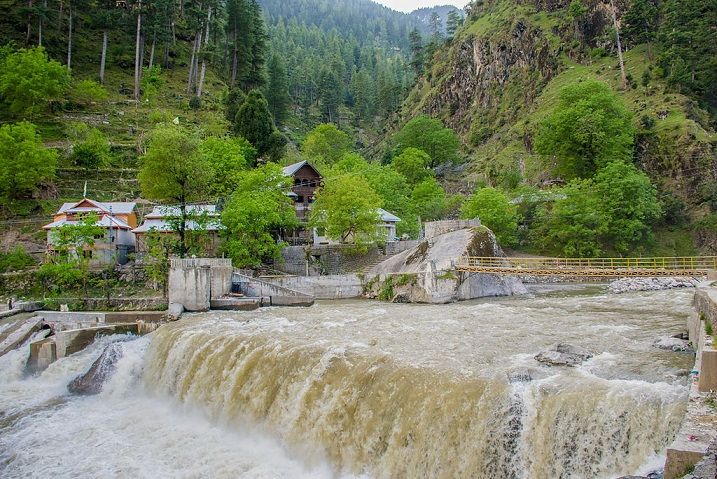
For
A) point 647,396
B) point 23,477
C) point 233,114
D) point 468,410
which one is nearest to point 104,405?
point 23,477

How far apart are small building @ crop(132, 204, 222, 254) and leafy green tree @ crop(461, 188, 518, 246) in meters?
24.7

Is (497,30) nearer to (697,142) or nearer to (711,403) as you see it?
(697,142)

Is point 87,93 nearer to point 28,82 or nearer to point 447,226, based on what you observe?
point 28,82

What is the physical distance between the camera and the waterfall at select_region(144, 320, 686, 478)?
35.3ft

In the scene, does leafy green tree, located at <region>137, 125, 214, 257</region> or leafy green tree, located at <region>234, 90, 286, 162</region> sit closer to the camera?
leafy green tree, located at <region>137, 125, 214, 257</region>

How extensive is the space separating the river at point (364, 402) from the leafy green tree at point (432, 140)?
183 feet

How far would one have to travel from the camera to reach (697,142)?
51906 mm

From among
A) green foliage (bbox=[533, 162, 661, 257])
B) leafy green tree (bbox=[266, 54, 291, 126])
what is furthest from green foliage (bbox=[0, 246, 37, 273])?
leafy green tree (bbox=[266, 54, 291, 126])

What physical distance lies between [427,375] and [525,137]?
2537 inches

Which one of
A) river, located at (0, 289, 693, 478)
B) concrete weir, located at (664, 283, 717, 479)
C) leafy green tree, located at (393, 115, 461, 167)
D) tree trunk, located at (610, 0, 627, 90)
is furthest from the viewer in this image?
leafy green tree, located at (393, 115, 461, 167)

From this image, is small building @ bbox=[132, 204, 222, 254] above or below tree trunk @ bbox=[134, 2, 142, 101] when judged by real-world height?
below

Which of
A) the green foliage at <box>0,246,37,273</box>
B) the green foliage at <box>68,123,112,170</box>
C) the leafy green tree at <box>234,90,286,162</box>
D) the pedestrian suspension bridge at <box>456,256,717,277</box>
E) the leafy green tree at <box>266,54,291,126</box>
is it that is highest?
the leafy green tree at <box>266,54,291,126</box>

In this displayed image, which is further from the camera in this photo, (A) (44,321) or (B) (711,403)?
(A) (44,321)

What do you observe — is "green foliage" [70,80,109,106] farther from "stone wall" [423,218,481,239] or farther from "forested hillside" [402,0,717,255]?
"forested hillside" [402,0,717,255]
